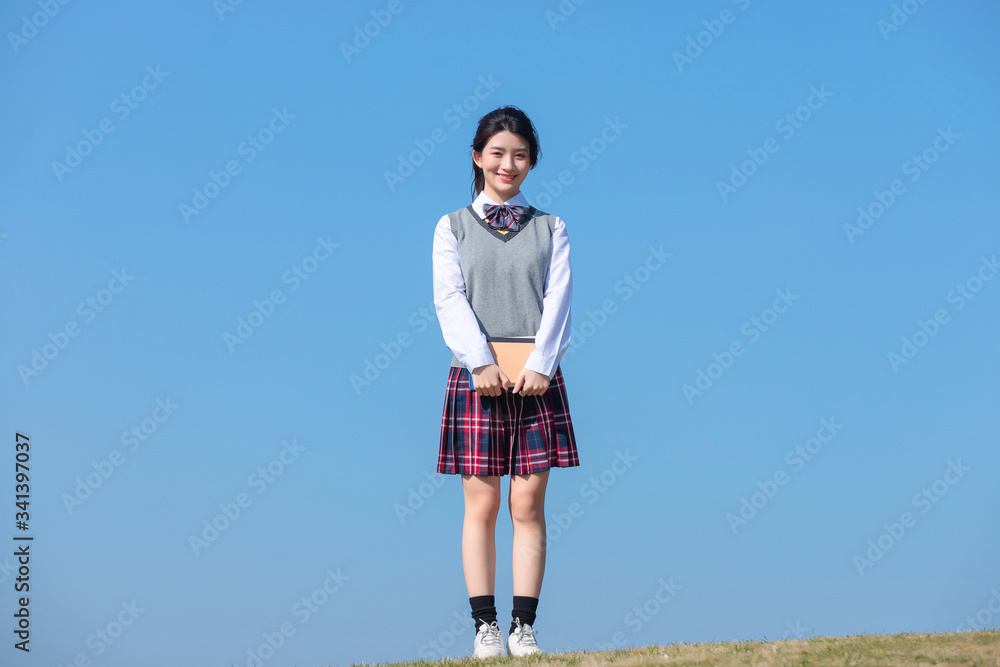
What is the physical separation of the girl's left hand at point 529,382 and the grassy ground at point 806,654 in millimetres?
1217

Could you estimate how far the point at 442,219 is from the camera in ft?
15.3

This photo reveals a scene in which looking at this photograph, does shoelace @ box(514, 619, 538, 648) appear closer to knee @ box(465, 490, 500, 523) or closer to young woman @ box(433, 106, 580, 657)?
young woman @ box(433, 106, 580, 657)

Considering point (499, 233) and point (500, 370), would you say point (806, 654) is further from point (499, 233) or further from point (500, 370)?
point (499, 233)

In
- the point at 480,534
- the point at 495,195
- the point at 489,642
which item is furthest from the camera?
the point at 495,195

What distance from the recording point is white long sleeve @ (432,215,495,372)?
171 inches

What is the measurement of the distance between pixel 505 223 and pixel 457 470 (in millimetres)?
1234

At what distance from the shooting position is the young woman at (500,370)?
4379mm

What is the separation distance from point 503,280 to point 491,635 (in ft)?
5.51

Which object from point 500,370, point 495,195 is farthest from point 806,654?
point 495,195

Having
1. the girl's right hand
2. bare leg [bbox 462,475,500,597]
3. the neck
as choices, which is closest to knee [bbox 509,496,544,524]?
bare leg [bbox 462,475,500,597]

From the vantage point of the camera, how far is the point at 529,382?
14.3ft

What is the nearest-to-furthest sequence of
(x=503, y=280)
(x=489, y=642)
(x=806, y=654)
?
(x=806, y=654) → (x=489, y=642) → (x=503, y=280)

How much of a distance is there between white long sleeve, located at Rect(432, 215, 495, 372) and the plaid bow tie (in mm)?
207

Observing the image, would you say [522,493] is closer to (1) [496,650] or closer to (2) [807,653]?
(1) [496,650]
